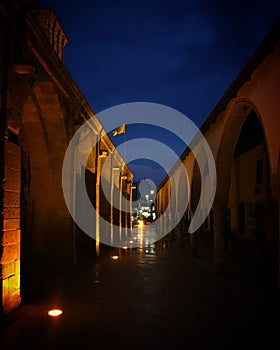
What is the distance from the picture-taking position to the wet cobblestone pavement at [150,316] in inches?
217

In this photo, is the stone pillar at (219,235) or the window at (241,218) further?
the window at (241,218)

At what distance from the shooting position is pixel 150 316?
6.84 meters

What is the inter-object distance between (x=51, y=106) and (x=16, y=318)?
579cm

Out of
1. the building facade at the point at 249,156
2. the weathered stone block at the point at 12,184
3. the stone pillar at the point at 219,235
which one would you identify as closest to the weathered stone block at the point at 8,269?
the weathered stone block at the point at 12,184

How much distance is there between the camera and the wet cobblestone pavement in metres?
5.51

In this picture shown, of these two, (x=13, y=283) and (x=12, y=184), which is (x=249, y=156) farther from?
(x=13, y=283)

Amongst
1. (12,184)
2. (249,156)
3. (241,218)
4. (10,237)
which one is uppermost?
(249,156)

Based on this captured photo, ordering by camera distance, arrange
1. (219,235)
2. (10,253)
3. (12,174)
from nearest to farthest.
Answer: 1. (10,253)
2. (12,174)
3. (219,235)

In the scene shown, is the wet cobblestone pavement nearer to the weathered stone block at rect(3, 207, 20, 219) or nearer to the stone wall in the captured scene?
the stone wall

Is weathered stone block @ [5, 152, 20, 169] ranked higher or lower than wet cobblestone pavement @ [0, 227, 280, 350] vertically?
higher

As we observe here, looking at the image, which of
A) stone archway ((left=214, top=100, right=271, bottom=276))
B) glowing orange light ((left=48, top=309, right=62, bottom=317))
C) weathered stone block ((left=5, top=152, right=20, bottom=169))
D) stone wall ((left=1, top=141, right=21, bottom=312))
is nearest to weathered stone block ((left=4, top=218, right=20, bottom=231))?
stone wall ((left=1, top=141, right=21, bottom=312))

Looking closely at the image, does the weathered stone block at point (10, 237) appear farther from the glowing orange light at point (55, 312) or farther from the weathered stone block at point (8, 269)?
the glowing orange light at point (55, 312)

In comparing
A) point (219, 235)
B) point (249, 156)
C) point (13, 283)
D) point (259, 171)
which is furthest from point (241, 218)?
point (13, 283)

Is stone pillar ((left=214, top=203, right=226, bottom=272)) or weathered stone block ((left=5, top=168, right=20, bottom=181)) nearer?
weathered stone block ((left=5, top=168, right=20, bottom=181))
